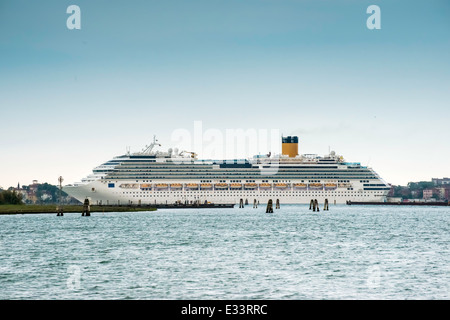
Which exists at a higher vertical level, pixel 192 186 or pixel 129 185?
pixel 129 185

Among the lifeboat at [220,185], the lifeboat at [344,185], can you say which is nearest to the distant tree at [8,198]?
the lifeboat at [220,185]

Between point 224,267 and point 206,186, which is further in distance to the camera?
point 206,186

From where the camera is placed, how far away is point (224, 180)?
453ft

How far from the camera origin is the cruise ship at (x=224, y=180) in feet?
432

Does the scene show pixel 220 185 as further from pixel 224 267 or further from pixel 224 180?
pixel 224 267

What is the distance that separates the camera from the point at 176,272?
26375mm

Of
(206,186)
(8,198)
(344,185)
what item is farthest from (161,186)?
(344,185)

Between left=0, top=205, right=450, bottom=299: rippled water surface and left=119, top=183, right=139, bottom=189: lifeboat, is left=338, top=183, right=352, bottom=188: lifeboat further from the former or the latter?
left=0, top=205, right=450, bottom=299: rippled water surface

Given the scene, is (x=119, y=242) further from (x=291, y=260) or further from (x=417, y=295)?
(x=417, y=295)

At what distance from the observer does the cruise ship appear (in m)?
132

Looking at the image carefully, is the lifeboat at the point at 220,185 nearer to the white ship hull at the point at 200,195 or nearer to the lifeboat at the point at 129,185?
the white ship hull at the point at 200,195

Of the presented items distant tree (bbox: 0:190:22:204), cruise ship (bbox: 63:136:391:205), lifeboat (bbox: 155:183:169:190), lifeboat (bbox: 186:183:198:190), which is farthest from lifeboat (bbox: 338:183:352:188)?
distant tree (bbox: 0:190:22:204)

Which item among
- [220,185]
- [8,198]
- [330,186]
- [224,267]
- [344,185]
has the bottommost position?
[224,267]
